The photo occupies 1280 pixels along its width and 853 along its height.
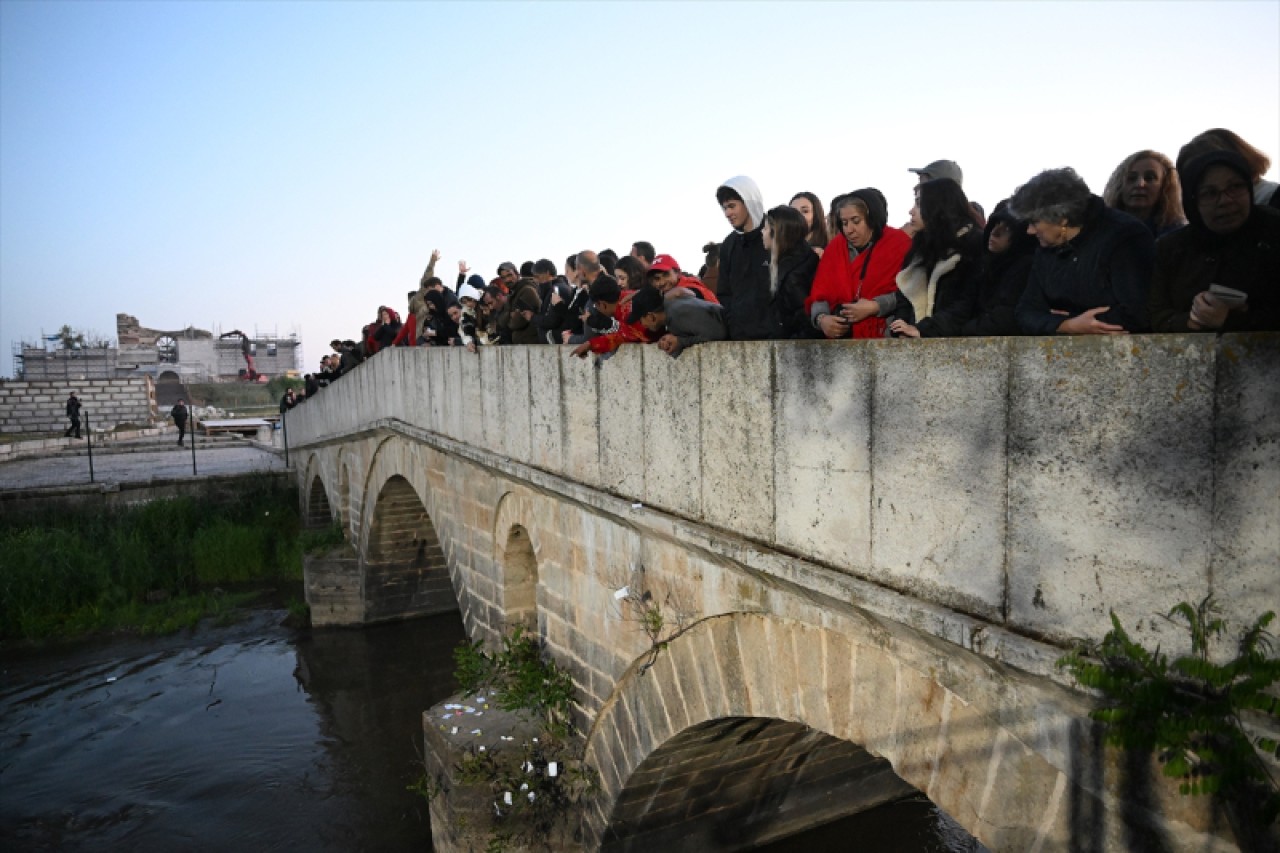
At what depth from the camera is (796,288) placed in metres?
4.05

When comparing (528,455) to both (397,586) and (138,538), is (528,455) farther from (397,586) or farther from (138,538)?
(138,538)

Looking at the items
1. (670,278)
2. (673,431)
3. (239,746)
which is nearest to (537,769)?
(673,431)

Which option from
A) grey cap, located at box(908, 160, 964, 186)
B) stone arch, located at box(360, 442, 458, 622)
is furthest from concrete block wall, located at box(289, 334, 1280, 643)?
stone arch, located at box(360, 442, 458, 622)

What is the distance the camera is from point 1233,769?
2.03m

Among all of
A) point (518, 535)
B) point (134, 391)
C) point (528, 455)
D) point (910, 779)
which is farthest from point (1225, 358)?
point (134, 391)

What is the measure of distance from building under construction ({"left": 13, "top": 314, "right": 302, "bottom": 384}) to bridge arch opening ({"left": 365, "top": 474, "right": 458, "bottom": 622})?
36931mm

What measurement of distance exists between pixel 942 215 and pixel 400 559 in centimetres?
1287

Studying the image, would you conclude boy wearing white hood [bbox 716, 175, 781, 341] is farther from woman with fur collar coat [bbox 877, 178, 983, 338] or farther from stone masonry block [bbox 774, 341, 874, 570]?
woman with fur collar coat [bbox 877, 178, 983, 338]

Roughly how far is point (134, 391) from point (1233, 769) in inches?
1617

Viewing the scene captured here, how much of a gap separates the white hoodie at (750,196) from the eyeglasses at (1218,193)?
2.38 metres

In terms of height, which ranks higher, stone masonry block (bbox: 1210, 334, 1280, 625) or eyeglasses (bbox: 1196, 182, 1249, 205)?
eyeglasses (bbox: 1196, 182, 1249, 205)

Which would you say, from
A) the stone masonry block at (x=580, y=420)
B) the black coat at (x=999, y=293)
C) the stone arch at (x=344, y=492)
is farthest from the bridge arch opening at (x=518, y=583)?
the stone arch at (x=344, y=492)

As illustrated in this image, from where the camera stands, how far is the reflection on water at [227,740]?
8.85 meters

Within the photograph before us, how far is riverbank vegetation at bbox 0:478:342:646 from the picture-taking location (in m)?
14.6
